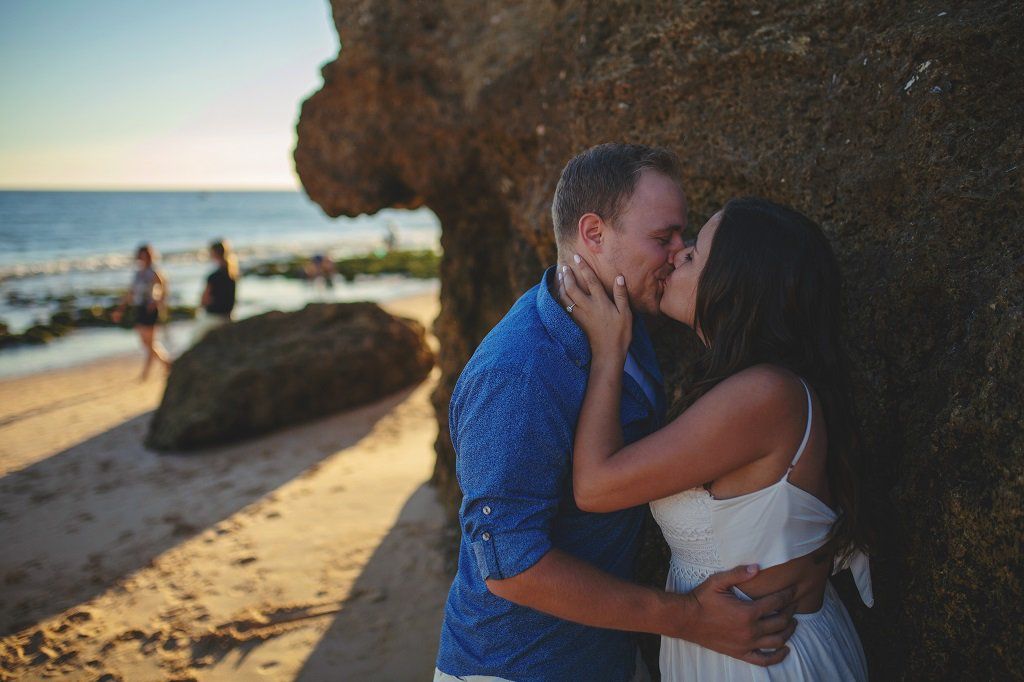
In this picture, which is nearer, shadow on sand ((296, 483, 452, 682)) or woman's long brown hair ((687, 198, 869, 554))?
woman's long brown hair ((687, 198, 869, 554))

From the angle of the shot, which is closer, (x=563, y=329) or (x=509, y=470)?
(x=509, y=470)

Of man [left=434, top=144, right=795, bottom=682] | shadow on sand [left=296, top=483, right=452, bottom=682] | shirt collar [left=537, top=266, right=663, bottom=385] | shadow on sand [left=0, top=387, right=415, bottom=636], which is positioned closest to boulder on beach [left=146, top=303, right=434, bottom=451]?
shadow on sand [left=0, top=387, right=415, bottom=636]

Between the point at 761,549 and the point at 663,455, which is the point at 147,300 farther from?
the point at 761,549

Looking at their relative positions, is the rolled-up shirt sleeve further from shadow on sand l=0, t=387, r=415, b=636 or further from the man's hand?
shadow on sand l=0, t=387, r=415, b=636

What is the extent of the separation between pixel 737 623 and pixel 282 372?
25.7 ft

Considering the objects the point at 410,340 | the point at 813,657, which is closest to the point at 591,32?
the point at 813,657

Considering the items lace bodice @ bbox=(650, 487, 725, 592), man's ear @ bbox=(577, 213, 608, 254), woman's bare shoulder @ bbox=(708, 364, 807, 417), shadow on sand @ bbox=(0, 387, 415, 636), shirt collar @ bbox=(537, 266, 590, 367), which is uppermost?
man's ear @ bbox=(577, 213, 608, 254)

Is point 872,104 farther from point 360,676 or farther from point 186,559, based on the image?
point 186,559

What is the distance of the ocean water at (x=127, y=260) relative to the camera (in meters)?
17.3

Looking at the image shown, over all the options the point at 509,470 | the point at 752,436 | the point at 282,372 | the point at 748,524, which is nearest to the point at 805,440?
the point at 752,436

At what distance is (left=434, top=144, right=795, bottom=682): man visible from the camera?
181 centimetres

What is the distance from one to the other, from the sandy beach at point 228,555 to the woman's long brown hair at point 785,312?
3.03 metres

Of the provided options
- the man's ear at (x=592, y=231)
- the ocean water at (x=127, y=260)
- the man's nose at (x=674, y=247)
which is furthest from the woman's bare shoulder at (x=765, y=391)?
the ocean water at (x=127, y=260)

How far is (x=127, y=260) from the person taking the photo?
Result: 34.1 m
